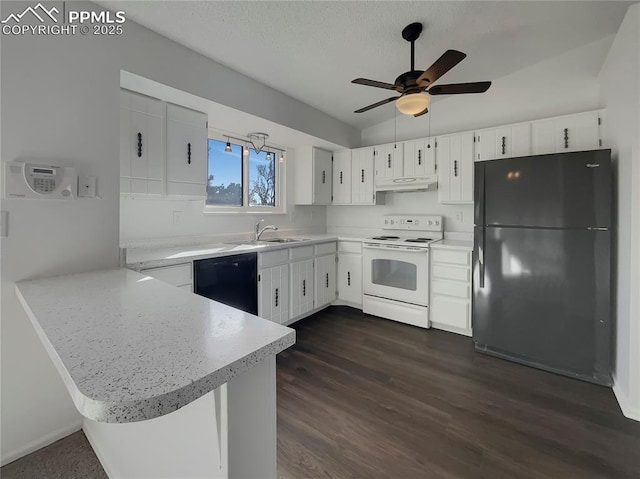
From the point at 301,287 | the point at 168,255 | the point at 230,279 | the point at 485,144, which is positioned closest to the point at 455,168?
the point at 485,144

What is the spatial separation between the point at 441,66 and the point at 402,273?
6.73 feet

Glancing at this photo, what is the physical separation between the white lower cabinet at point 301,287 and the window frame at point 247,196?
0.87 metres

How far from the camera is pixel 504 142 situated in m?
2.89

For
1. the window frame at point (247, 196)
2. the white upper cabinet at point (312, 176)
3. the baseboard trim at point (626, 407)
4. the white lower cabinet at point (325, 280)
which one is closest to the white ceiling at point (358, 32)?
the window frame at point (247, 196)

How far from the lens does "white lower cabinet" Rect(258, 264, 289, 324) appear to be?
2748mm

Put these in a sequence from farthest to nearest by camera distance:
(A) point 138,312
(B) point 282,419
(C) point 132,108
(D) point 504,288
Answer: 1. (D) point 504,288
2. (C) point 132,108
3. (B) point 282,419
4. (A) point 138,312

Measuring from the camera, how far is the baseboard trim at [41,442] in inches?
58.3

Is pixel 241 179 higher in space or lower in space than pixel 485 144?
lower

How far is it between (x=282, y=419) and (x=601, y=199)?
262cm

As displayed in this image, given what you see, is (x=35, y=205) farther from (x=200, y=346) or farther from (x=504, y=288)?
(x=504, y=288)

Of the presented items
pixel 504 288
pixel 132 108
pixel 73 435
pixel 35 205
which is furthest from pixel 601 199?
pixel 73 435

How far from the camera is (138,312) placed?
93 cm

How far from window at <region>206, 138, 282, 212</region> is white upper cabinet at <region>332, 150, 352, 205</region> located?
32.1 inches

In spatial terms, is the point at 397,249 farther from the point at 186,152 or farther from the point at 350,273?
the point at 186,152
